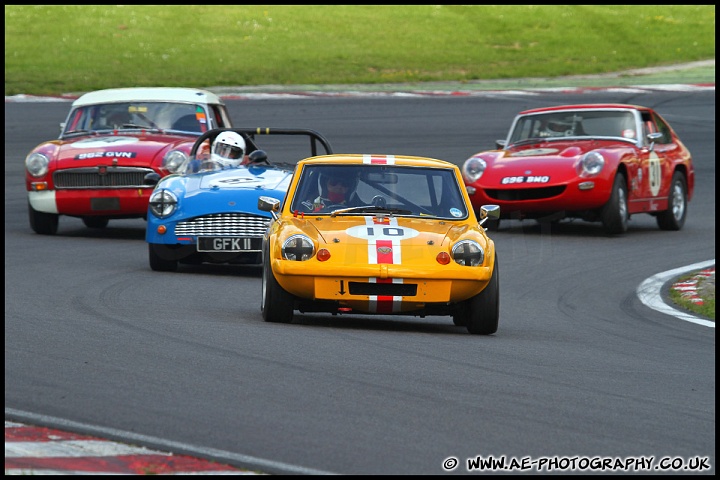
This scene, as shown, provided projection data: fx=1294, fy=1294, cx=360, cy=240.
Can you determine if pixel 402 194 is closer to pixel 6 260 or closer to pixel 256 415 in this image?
pixel 256 415

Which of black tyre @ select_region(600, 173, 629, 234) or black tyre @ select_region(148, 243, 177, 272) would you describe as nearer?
black tyre @ select_region(148, 243, 177, 272)

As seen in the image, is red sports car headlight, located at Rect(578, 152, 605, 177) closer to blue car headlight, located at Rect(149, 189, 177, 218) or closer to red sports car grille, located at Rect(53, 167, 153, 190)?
red sports car grille, located at Rect(53, 167, 153, 190)

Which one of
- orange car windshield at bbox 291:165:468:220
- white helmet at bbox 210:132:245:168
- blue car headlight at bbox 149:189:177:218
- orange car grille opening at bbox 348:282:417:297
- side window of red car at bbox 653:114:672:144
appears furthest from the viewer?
side window of red car at bbox 653:114:672:144

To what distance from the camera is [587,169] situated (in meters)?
14.3

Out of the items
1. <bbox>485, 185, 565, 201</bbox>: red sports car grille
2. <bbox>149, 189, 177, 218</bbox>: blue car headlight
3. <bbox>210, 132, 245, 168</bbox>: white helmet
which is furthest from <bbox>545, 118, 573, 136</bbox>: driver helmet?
<bbox>149, 189, 177, 218</bbox>: blue car headlight

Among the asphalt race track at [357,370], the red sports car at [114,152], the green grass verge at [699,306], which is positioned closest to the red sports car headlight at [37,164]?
the red sports car at [114,152]

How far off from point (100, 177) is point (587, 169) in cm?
529

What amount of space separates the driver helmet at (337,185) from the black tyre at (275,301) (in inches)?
32.1

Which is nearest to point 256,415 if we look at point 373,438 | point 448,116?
point 373,438

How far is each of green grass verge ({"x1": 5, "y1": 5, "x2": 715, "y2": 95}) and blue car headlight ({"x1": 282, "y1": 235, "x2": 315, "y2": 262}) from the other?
19308 millimetres

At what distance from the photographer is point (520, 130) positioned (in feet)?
51.3

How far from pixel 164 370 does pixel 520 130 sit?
10.3 metres

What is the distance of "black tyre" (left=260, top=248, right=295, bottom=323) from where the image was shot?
25.3ft

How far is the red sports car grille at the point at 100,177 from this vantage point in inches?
536
